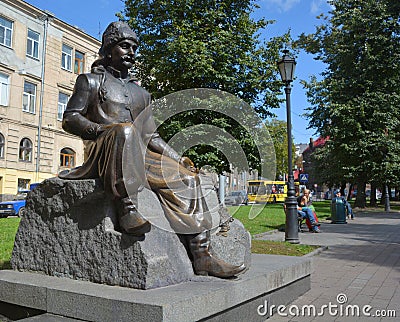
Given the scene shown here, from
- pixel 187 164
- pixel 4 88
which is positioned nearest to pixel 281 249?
pixel 187 164

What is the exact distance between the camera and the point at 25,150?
90.5 ft

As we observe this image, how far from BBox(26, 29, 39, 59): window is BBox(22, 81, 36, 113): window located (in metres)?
2.17

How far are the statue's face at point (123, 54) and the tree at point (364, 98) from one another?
75.8ft

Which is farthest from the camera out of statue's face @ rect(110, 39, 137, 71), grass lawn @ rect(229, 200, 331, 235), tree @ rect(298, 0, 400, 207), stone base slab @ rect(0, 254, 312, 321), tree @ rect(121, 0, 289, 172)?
tree @ rect(298, 0, 400, 207)

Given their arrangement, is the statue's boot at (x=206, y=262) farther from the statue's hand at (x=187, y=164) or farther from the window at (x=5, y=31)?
the window at (x=5, y=31)

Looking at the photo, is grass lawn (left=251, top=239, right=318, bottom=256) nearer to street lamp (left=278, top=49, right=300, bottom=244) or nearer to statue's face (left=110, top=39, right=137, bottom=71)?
street lamp (left=278, top=49, right=300, bottom=244)

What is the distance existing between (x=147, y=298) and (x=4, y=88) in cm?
2744

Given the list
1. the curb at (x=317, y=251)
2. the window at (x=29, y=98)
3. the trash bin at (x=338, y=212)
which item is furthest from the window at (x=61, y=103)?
the curb at (x=317, y=251)

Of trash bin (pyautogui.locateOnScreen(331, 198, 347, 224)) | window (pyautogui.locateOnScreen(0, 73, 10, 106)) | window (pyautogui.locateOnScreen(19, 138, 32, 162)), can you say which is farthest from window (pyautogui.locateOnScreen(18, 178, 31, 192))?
trash bin (pyautogui.locateOnScreen(331, 198, 347, 224))

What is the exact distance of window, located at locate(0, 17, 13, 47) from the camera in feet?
86.1

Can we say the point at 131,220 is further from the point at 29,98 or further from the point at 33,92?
the point at 33,92

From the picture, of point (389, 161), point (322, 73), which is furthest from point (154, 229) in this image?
point (322, 73)

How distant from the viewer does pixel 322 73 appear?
30.3 m

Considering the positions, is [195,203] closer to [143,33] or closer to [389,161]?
[143,33]
